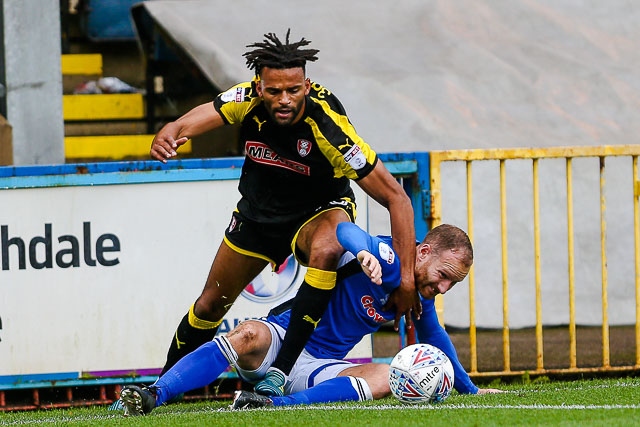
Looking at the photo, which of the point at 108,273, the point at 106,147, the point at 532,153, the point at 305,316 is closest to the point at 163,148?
the point at 305,316

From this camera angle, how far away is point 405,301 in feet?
19.1

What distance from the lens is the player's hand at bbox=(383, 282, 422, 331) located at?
5777mm

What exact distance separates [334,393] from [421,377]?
1.67 ft

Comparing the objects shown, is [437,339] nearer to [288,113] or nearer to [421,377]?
[421,377]

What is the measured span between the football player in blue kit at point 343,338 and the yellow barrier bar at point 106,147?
639 centimetres

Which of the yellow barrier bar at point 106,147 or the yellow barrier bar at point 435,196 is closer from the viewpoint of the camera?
the yellow barrier bar at point 435,196

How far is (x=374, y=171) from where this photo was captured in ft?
19.1

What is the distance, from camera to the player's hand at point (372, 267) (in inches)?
212

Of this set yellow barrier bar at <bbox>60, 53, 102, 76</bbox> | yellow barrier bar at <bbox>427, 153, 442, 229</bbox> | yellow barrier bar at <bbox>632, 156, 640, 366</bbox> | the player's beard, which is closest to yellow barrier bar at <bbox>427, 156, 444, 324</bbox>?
yellow barrier bar at <bbox>427, 153, 442, 229</bbox>

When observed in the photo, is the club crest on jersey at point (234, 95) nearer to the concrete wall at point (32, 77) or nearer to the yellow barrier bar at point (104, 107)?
the concrete wall at point (32, 77)

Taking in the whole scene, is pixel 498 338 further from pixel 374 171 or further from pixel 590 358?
pixel 374 171

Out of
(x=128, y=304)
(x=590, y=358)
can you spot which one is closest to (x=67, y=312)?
(x=128, y=304)

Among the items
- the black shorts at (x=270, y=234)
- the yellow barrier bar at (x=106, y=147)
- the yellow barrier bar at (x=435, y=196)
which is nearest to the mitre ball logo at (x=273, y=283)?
the yellow barrier bar at (x=435, y=196)

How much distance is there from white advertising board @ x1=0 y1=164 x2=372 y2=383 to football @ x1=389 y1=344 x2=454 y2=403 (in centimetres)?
198
